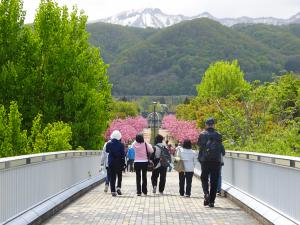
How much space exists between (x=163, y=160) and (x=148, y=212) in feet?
19.5

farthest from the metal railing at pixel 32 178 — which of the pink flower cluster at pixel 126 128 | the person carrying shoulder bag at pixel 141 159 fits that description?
the pink flower cluster at pixel 126 128

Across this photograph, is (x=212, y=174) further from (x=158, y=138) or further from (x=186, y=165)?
(x=158, y=138)

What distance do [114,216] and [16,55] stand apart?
59.5ft

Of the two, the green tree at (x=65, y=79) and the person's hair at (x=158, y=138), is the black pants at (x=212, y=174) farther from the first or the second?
the green tree at (x=65, y=79)

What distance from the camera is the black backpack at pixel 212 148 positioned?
13.4 m

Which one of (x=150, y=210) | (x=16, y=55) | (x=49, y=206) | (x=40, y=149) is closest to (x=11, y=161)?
(x=49, y=206)

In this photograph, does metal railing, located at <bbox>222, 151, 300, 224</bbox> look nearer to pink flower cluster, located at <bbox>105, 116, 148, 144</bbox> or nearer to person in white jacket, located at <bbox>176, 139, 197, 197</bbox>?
person in white jacket, located at <bbox>176, 139, 197, 197</bbox>

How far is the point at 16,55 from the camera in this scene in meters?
28.1

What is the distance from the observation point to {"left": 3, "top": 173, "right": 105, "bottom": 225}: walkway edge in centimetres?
904

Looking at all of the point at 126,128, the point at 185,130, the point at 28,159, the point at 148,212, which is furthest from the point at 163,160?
the point at 126,128

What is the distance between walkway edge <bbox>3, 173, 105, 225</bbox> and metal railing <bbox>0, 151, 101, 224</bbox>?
0.08 metres

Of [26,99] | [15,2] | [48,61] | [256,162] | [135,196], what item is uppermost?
[15,2]

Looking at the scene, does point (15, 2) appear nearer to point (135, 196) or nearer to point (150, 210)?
point (135, 196)

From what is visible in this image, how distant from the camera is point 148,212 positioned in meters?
12.1
